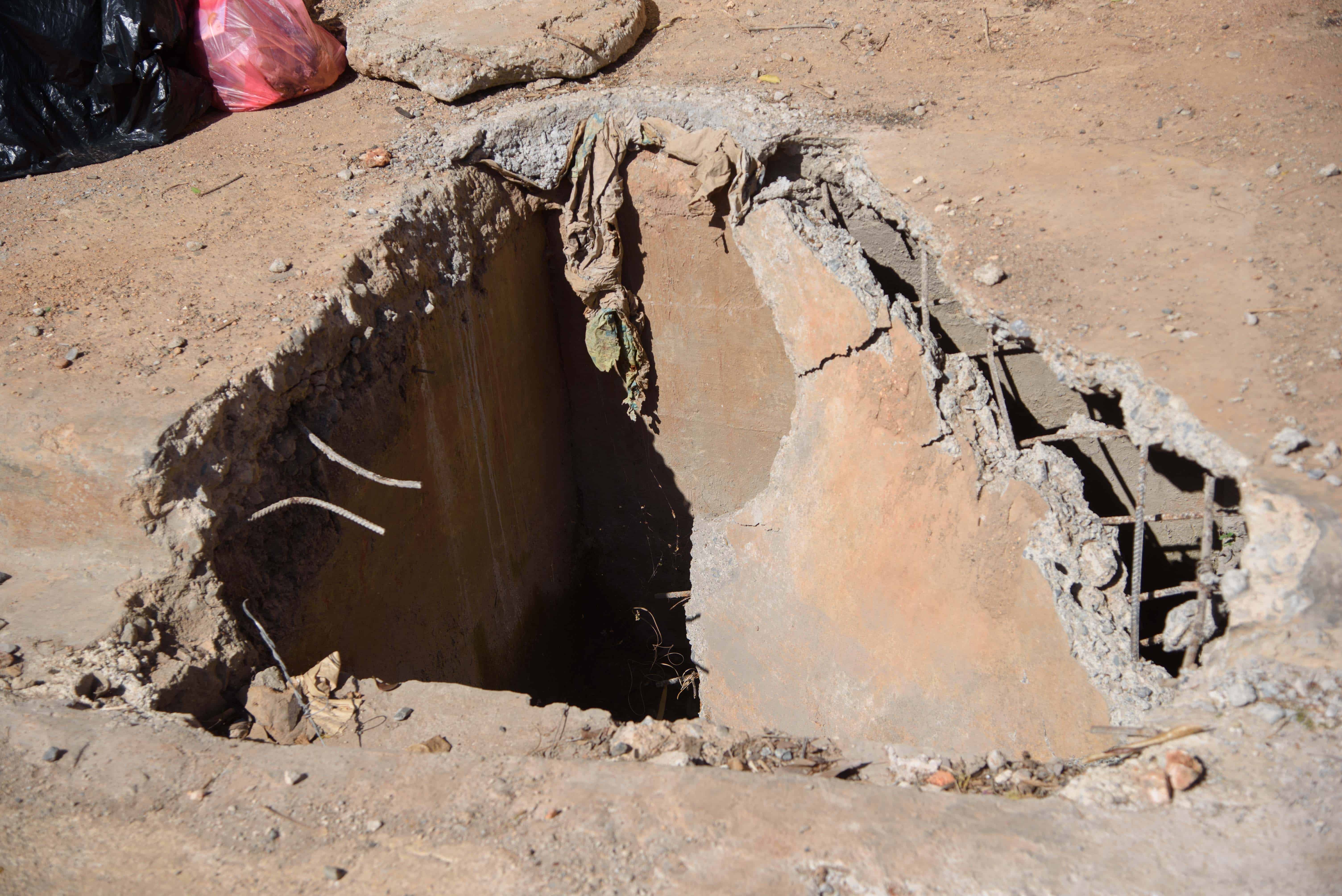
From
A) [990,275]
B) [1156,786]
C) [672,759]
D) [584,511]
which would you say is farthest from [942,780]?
[584,511]

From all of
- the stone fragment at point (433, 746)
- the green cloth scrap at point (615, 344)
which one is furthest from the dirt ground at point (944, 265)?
the green cloth scrap at point (615, 344)

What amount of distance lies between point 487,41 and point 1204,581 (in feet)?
12.8

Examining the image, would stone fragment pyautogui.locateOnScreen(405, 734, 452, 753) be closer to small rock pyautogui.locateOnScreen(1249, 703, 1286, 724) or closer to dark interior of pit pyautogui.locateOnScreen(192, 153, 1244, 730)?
dark interior of pit pyautogui.locateOnScreen(192, 153, 1244, 730)

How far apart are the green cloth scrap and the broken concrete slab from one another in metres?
1.22

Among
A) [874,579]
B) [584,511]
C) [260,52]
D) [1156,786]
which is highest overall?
[260,52]

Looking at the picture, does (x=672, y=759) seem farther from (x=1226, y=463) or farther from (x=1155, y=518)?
(x=1155, y=518)

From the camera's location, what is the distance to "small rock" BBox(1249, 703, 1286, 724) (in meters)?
2.11

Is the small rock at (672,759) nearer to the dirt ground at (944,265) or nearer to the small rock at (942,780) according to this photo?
the dirt ground at (944,265)

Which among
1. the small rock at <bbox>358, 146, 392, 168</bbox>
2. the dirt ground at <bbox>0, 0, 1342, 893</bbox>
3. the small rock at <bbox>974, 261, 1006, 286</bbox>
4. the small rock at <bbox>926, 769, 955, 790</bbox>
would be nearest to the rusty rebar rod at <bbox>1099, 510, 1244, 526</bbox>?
the dirt ground at <bbox>0, 0, 1342, 893</bbox>

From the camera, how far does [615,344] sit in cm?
439

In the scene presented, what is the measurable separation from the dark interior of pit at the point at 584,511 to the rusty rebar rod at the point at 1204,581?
28cm

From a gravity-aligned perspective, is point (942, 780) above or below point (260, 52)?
below

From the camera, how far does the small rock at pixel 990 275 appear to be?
10.3 feet

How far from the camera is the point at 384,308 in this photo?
3.35m
